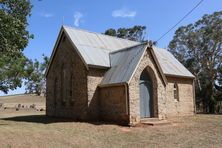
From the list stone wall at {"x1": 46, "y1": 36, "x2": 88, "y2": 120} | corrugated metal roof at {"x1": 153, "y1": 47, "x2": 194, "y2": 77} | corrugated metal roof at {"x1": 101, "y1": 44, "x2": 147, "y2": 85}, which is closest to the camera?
corrugated metal roof at {"x1": 101, "y1": 44, "x2": 147, "y2": 85}

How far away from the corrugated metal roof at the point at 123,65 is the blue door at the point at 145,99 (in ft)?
5.83

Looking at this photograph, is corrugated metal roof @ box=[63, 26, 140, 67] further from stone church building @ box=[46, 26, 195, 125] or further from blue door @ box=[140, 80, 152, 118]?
blue door @ box=[140, 80, 152, 118]

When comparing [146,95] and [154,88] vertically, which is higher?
[154,88]

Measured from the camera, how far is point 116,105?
21.0 metres

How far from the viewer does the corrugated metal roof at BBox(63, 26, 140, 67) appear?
23406 millimetres

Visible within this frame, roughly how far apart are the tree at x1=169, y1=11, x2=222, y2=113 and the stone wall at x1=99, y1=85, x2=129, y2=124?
2579 centimetres

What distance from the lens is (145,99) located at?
22.0m

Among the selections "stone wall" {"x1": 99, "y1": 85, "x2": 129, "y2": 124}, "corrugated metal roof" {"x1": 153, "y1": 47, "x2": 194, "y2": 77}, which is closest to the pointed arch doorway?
"stone wall" {"x1": 99, "y1": 85, "x2": 129, "y2": 124}

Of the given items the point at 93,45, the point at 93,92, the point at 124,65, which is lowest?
the point at 93,92

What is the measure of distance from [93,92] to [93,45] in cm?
491

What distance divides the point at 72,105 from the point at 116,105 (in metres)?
4.84

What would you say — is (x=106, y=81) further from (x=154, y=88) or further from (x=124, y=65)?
(x=154, y=88)

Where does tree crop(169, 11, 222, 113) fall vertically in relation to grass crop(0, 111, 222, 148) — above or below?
above

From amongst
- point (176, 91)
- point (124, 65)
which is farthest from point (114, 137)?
point (176, 91)
